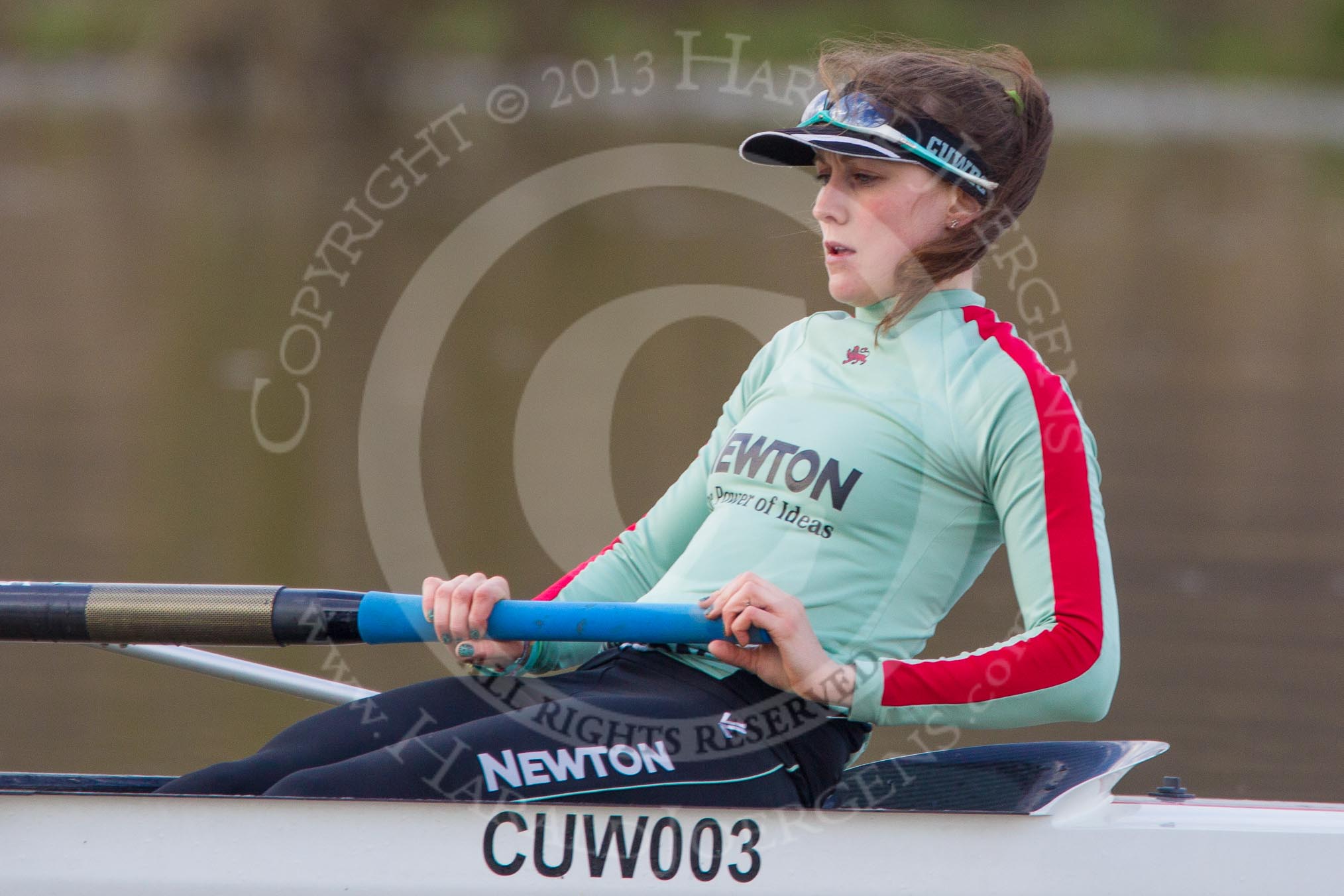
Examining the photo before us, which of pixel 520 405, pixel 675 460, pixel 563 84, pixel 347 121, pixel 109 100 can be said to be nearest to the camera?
pixel 675 460

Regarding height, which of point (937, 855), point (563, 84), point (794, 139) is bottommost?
point (937, 855)

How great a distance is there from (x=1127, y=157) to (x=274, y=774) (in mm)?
18304

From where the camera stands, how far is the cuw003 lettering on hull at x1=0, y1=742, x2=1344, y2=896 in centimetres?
185

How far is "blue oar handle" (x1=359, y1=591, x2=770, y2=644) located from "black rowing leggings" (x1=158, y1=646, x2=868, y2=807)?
84 millimetres

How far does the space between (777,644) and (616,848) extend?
0.31 metres

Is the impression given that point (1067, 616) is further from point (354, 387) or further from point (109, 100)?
point (109, 100)

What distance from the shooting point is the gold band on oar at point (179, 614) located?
6.31ft

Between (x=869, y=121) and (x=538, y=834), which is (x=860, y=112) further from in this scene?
(x=538, y=834)

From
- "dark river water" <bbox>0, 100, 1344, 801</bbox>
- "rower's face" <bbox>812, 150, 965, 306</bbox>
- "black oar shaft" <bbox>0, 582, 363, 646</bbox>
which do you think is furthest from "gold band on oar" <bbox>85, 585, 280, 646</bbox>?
"dark river water" <bbox>0, 100, 1344, 801</bbox>

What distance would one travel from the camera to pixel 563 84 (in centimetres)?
2319

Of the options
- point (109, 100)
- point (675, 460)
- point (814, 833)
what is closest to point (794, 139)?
point (814, 833)

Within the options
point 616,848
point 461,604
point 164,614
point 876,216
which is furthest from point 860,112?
point 164,614

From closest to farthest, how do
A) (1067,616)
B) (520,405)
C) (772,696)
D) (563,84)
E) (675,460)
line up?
(1067,616) < (772,696) < (675,460) < (520,405) < (563,84)

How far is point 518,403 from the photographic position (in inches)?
290
